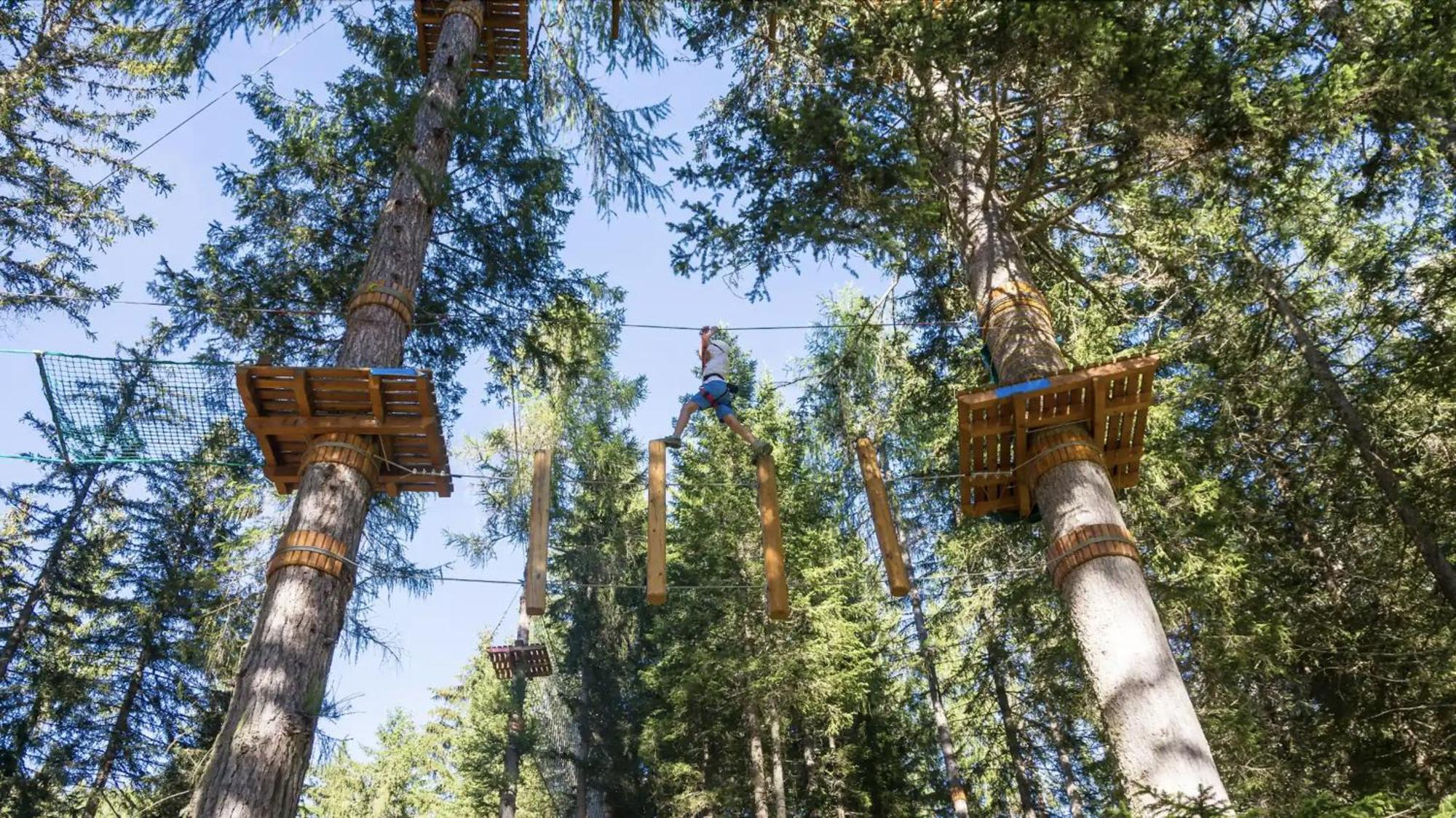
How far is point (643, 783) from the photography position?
18422 millimetres

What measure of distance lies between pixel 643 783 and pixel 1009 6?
1629cm

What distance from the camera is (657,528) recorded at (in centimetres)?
647

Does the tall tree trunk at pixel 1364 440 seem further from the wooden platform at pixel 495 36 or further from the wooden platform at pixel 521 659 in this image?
the wooden platform at pixel 521 659

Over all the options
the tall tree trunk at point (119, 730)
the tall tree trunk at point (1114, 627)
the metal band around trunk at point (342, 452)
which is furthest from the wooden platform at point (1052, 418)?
the tall tree trunk at point (119, 730)

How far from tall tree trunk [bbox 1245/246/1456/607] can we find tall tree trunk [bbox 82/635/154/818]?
15.9 metres

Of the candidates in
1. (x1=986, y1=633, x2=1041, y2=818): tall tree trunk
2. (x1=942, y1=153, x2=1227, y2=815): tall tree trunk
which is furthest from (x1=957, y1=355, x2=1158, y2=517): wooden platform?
(x1=986, y1=633, x2=1041, y2=818): tall tree trunk

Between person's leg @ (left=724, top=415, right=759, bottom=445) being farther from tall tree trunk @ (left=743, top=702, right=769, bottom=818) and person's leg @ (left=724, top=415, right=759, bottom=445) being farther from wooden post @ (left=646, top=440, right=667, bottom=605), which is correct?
tall tree trunk @ (left=743, top=702, right=769, bottom=818)

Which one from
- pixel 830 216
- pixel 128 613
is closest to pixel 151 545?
pixel 128 613

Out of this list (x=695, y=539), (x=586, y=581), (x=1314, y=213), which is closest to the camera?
(x=1314, y=213)

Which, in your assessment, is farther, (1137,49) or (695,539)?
(695,539)

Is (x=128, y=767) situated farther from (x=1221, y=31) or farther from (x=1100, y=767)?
(x=1221, y=31)

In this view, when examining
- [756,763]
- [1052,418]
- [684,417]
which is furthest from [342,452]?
[756,763]

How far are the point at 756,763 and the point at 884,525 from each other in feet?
30.6

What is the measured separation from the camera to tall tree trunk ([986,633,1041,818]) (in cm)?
1367
